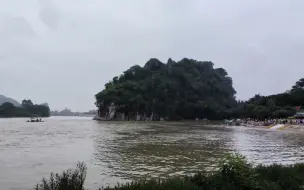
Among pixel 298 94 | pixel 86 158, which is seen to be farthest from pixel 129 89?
pixel 86 158

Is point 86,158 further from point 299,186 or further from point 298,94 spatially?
point 298,94

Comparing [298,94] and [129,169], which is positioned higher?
[298,94]

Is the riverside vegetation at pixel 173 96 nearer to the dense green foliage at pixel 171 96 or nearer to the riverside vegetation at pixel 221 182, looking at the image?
the dense green foliage at pixel 171 96

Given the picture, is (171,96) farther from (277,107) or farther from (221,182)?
(221,182)

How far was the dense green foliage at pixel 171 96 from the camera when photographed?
556ft

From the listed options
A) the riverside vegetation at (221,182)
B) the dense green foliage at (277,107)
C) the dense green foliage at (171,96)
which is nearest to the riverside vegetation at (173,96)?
the dense green foliage at (171,96)

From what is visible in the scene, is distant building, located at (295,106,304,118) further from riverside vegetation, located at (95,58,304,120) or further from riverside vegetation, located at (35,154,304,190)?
riverside vegetation, located at (35,154,304,190)

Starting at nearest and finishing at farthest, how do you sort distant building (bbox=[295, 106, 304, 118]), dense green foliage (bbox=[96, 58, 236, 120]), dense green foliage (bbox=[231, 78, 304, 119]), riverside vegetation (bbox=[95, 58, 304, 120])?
distant building (bbox=[295, 106, 304, 118])
dense green foliage (bbox=[231, 78, 304, 119])
riverside vegetation (bbox=[95, 58, 304, 120])
dense green foliage (bbox=[96, 58, 236, 120])

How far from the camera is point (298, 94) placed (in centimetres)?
12612

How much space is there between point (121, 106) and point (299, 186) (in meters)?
166

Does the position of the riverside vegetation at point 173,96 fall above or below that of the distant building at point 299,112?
above

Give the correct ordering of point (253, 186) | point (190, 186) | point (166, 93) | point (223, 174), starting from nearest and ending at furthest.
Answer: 1. point (190, 186)
2. point (253, 186)
3. point (223, 174)
4. point (166, 93)

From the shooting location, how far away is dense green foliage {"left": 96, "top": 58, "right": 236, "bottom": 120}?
169500 mm

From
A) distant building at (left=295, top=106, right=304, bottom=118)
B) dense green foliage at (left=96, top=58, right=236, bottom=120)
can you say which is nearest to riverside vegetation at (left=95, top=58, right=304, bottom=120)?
dense green foliage at (left=96, top=58, right=236, bottom=120)
